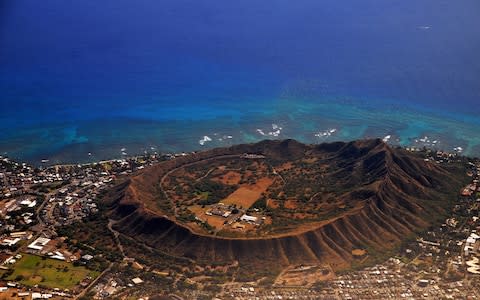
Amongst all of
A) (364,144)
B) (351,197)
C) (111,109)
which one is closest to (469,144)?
(364,144)

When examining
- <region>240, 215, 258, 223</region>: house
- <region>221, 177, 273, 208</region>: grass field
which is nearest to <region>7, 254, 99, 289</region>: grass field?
<region>240, 215, 258, 223</region>: house

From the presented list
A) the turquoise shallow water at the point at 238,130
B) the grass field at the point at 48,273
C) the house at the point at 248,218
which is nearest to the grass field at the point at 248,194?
the house at the point at 248,218

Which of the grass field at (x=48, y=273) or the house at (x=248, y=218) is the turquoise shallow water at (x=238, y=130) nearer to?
the house at (x=248, y=218)

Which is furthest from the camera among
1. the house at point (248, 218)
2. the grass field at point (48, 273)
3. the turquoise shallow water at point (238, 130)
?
the turquoise shallow water at point (238, 130)

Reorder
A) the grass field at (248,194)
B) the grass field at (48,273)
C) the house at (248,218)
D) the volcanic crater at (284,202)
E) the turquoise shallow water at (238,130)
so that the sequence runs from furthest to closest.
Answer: the turquoise shallow water at (238,130) → the grass field at (248,194) → the house at (248,218) → the volcanic crater at (284,202) → the grass field at (48,273)

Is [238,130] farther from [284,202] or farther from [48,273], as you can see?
[48,273]

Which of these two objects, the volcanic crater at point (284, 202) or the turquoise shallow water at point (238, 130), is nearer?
the volcanic crater at point (284, 202)

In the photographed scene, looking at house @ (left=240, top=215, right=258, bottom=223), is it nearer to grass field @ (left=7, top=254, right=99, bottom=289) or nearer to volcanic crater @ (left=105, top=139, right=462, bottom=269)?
volcanic crater @ (left=105, top=139, right=462, bottom=269)

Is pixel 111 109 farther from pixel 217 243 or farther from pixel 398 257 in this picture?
pixel 398 257
